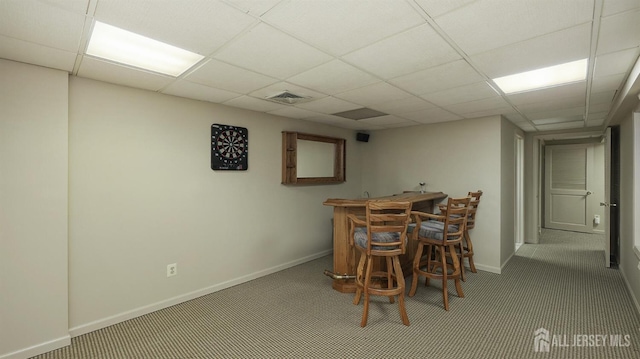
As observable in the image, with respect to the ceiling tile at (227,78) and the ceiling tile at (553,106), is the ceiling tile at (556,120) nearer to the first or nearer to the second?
the ceiling tile at (553,106)

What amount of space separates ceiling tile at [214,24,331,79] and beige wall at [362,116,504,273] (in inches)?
116

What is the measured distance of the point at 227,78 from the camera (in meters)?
2.43

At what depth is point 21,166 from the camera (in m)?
2.08

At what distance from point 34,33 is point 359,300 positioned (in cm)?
321

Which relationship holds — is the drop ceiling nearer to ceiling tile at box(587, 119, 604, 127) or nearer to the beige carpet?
ceiling tile at box(587, 119, 604, 127)

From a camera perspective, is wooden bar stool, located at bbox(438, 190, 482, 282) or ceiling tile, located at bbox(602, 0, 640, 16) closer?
ceiling tile, located at bbox(602, 0, 640, 16)

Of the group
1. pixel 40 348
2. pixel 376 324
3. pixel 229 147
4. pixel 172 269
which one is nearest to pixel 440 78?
pixel 376 324

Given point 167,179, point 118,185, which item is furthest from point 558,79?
point 118,185

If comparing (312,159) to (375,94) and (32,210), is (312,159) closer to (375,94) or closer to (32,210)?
(375,94)

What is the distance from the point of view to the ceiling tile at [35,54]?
179 centimetres

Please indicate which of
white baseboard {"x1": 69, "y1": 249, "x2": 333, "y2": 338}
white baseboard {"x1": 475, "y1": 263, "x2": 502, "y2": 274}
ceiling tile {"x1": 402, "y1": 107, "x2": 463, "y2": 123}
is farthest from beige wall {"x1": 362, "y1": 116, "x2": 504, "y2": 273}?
Answer: white baseboard {"x1": 69, "y1": 249, "x2": 333, "y2": 338}

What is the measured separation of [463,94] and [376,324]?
2.31m

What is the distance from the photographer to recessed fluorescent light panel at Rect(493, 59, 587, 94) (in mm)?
2244

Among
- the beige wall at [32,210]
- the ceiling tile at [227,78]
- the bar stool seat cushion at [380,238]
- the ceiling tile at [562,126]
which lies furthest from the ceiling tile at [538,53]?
the ceiling tile at [562,126]
